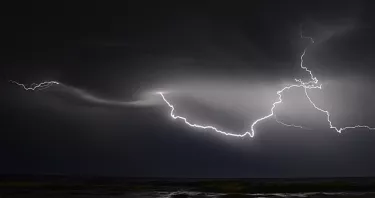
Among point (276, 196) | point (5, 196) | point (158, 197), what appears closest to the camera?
point (5, 196)

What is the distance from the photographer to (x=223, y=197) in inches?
880

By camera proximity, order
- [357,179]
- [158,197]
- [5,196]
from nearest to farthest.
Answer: [5,196] → [158,197] → [357,179]

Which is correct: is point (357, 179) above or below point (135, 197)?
above

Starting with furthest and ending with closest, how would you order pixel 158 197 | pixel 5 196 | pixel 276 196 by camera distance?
pixel 276 196 < pixel 158 197 < pixel 5 196

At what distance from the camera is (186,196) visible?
73.1 feet

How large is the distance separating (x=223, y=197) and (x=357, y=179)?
782 inches

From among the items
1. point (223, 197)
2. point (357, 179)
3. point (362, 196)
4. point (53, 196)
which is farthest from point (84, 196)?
point (357, 179)

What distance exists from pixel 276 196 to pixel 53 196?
1112 cm

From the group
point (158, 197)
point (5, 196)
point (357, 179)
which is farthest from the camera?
point (357, 179)

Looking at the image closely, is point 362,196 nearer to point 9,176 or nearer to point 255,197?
point 255,197

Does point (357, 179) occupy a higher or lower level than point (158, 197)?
higher

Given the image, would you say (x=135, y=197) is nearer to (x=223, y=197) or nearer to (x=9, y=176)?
(x=223, y=197)

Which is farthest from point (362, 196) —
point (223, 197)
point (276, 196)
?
point (223, 197)

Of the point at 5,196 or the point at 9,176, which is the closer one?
the point at 5,196
